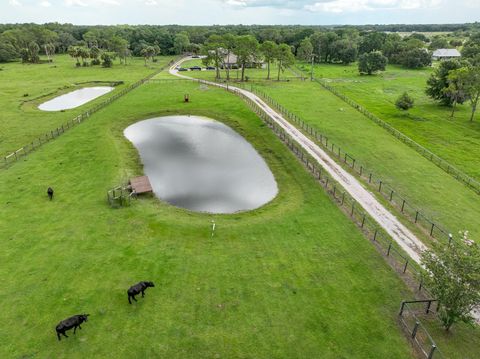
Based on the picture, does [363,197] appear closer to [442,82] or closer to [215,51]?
[442,82]

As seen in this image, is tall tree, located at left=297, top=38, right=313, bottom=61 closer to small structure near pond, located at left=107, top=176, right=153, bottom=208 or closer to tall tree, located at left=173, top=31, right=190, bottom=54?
tall tree, located at left=173, top=31, right=190, bottom=54

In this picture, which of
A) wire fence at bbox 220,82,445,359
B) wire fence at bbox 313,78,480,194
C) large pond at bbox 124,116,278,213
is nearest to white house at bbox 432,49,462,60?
wire fence at bbox 313,78,480,194

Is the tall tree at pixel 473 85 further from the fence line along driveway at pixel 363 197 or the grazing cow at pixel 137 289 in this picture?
the grazing cow at pixel 137 289

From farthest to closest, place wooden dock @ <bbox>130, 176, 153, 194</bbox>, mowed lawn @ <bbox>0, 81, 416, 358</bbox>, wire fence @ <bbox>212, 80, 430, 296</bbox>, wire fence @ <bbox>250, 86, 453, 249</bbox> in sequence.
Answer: wooden dock @ <bbox>130, 176, 153, 194</bbox>
wire fence @ <bbox>250, 86, 453, 249</bbox>
wire fence @ <bbox>212, 80, 430, 296</bbox>
mowed lawn @ <bbox>0, 81, 416, 358</bbox>

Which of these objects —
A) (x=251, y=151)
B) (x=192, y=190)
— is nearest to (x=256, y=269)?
(x=192, y=190)

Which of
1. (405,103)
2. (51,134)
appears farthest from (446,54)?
(51,134)
